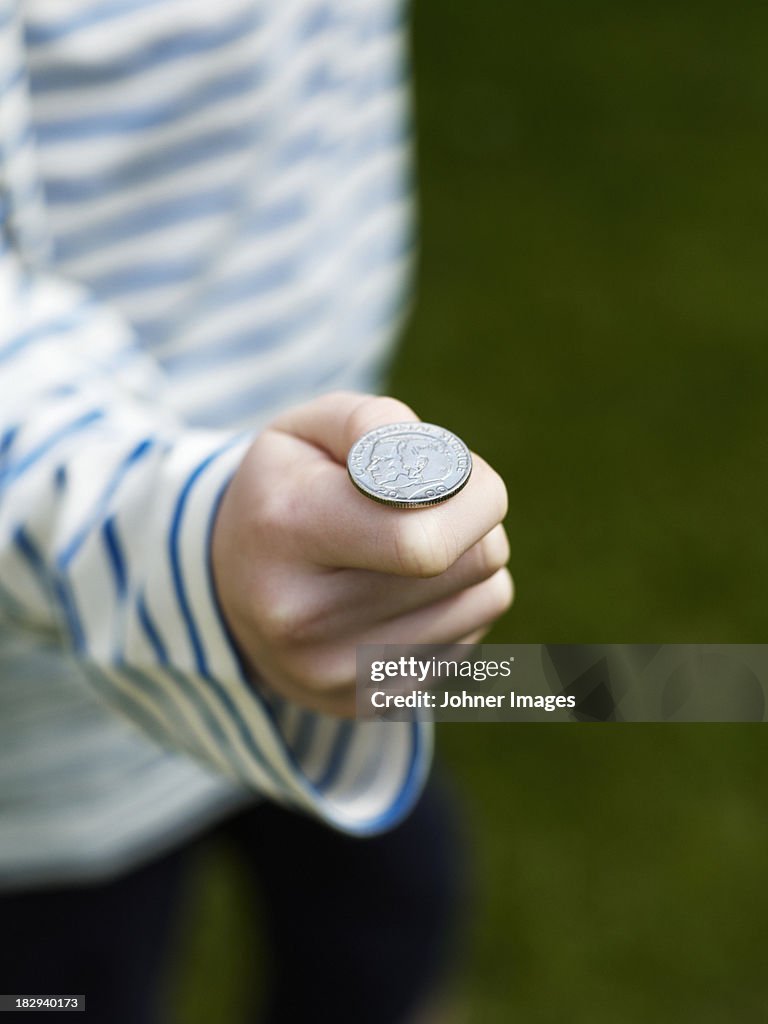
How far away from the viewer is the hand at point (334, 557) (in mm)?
436

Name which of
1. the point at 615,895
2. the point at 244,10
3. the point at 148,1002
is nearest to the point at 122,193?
the point at 244,10

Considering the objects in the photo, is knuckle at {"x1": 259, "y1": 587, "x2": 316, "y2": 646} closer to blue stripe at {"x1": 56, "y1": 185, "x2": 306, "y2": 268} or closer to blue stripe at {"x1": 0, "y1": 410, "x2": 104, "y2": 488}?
blue stripe at {"x1": 0, "y1": 410, "x2": 104, "y2": 488}

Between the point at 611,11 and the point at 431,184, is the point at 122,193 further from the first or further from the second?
the point at 611,11

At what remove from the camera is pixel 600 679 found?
60 centimetres

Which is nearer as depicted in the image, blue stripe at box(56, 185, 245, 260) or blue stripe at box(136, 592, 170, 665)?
blue stripe at box(136, 592, 170, 665)

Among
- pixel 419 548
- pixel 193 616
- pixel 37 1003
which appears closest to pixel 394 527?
pixel 419 548

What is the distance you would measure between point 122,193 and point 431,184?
186cm

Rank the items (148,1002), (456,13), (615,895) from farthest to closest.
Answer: (456,13) → (615,895) → (148,1002)

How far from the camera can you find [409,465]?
44 cm

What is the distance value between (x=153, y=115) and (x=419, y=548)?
395 millimetres

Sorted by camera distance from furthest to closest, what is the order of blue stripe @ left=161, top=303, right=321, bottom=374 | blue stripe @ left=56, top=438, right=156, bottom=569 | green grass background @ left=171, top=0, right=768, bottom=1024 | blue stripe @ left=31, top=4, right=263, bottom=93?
green grass background @ left=171, top=0, right=768, bottom=1024
blue stripe @ left=161, top=303, right=321, bottom=374
blue stripe @ left=31, top=4, right=263, bottom=93
blue stripe @ left=56, top=438, right=156, bottom=569

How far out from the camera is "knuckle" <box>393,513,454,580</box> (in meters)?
0.42

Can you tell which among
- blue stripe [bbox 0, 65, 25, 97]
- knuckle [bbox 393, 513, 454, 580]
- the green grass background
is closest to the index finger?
knuckle [bbox 393, 513, 454, 580]

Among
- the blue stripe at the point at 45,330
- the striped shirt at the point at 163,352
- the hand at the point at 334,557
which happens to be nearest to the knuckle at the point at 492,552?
the hand at the point at 334,557
